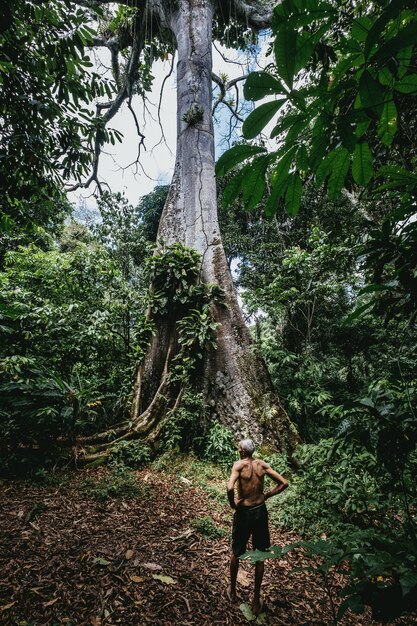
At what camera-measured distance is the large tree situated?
531cm

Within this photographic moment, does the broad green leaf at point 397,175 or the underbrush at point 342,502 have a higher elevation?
the broad green leaf at point 397,175

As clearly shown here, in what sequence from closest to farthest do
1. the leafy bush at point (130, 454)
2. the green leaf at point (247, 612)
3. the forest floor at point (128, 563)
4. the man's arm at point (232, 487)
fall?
the forest floor at point (128, 563) < the green leaf at point (247, 612) < the man's arm at point (232, 487) < the leafy bush at point (130, 454)

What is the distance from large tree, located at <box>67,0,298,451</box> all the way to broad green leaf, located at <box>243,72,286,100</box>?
3.71 meters

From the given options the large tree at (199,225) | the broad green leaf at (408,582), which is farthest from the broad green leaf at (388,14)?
the large tree at (199,225)

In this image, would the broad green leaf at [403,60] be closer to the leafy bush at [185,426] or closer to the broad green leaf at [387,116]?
the broad green leaf at [387,116]

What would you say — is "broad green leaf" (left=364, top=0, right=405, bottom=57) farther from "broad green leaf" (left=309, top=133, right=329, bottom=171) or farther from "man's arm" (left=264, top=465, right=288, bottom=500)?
"man's arm" (left=264, top=465, right=288, bottom=500)

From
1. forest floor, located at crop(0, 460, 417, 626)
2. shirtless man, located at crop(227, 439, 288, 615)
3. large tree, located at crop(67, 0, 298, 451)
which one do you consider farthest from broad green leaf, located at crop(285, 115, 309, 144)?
large tree, located at crop(67, 0, 298, 451)

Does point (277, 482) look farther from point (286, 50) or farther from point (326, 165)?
point (286, 50)

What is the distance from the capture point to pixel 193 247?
6590 mm

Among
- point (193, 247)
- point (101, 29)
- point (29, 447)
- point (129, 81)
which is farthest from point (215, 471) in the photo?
point (101, 29)

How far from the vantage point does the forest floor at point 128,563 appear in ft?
7.36

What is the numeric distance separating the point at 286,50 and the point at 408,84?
1.33ft

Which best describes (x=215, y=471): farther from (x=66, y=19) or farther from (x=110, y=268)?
(x=66, y=19)

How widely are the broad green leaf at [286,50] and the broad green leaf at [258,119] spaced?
8 centimetres
